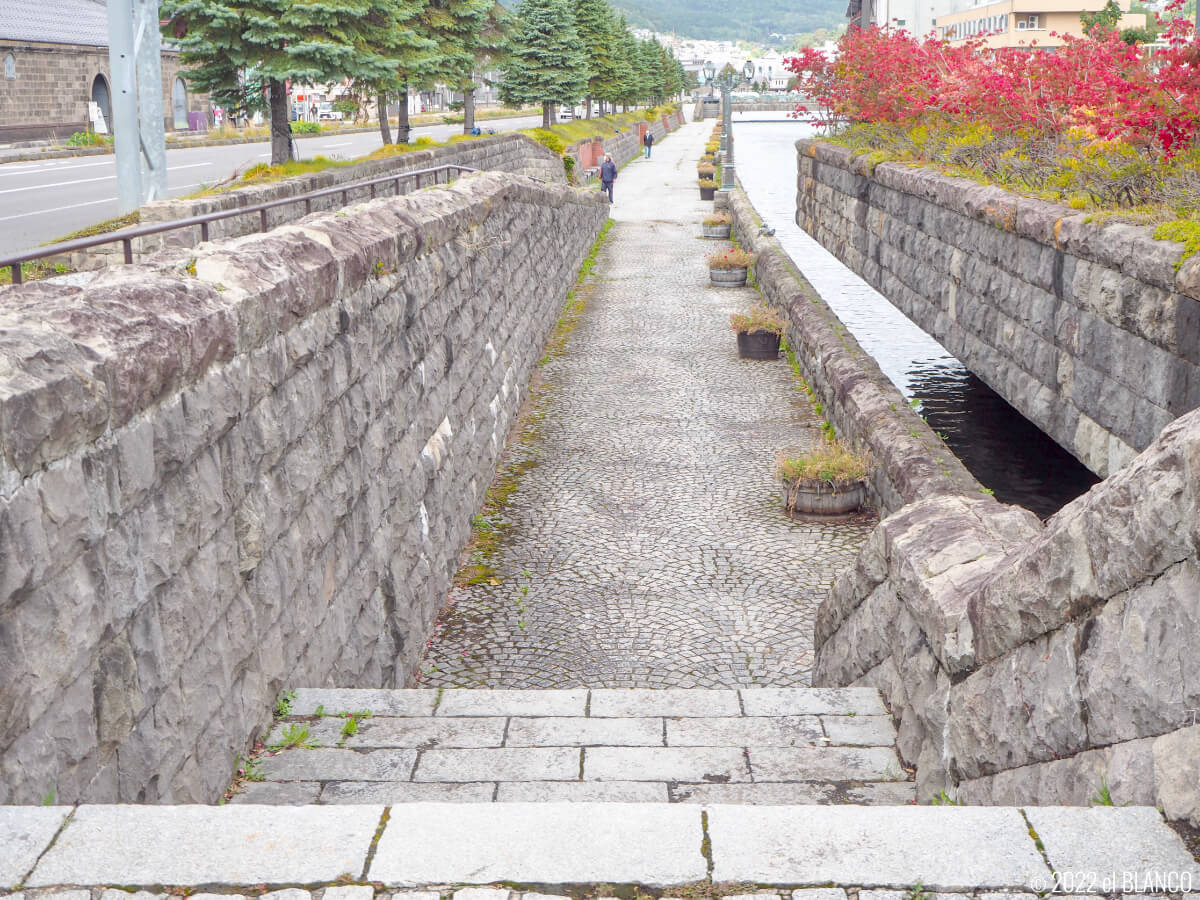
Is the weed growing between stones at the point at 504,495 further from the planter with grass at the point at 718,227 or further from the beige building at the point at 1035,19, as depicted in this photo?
the beige building at the point at 1035,19

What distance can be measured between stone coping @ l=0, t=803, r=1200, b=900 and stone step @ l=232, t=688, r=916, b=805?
145 cm

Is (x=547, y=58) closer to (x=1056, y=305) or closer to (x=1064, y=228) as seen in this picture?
(x=1056, y=305)

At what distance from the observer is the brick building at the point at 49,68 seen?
146 ft

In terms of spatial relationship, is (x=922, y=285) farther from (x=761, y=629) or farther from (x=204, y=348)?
(x=204, y=348)

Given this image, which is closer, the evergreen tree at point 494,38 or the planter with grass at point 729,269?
the planter with grass at point 729,269

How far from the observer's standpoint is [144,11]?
15609 millimetres

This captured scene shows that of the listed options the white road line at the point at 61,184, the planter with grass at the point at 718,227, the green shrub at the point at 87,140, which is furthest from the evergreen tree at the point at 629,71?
the white road line at the point at 61,184

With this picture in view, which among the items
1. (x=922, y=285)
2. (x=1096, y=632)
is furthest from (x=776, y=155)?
(x=1096, y=632)

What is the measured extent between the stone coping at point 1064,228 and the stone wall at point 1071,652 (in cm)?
347

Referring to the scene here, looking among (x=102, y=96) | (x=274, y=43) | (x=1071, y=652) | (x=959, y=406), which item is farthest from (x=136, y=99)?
(x=102, y=96)

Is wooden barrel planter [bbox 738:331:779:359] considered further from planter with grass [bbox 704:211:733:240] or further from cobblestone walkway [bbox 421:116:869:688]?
planter with grass [bbox 704:211:733:240]

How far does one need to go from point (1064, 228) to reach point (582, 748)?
6.78 metres

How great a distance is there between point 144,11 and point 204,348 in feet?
44.5

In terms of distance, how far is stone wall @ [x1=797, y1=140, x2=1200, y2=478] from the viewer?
25.8ft
